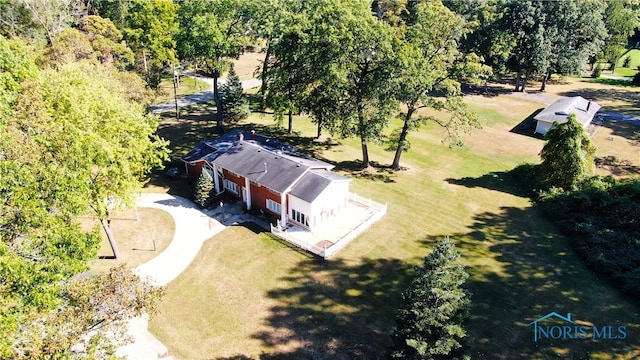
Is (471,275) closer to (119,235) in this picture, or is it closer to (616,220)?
(616,220)

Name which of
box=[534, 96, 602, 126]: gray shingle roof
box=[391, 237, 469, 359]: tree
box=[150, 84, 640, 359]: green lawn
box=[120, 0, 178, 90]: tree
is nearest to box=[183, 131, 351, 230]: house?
box=[150, 84, 640, 359]: green lawn

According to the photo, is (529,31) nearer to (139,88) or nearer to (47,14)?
(139,88)

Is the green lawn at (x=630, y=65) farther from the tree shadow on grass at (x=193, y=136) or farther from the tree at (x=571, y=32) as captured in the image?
the tree shadow on grass at (x=193, y=136)

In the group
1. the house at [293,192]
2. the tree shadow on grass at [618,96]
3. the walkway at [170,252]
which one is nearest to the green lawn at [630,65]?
the tree shadow on grass at [618,96]

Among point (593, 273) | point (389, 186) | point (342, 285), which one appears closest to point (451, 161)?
point (389, 186)

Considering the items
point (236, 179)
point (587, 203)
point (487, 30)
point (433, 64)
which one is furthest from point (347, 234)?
point (487, 30)
